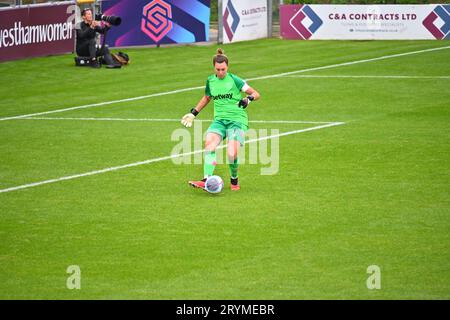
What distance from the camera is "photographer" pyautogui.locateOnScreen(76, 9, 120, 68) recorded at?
28422mm

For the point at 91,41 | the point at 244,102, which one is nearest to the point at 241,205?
the point at 244,102

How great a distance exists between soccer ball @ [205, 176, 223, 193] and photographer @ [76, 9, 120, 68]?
1586 cm

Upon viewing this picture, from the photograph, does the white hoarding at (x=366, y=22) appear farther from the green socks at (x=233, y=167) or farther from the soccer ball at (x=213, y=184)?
the soccer ball at (x=213, y=184)

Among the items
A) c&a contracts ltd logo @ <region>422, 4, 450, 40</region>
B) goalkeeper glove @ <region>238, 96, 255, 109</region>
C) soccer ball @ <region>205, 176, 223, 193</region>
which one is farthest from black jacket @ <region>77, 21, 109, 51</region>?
soccer ball @ <region>205, 176, 223, 193</region>

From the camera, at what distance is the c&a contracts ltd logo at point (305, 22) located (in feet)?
123

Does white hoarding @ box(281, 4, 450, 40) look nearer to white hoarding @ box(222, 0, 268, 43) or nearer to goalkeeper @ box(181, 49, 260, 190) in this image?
white hoarding @ box(222, 0, 268, 43)

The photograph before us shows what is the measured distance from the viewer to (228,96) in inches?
551

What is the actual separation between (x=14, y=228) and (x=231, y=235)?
2.88 m

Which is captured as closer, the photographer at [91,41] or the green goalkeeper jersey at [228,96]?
the green goalkeeper jersey at [228,96]

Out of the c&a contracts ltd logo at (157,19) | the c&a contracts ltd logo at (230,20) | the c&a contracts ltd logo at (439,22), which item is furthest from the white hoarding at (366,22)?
the c&a contracts ltd logo at (157,19)

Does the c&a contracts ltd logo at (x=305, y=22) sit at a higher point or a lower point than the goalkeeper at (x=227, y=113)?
higher

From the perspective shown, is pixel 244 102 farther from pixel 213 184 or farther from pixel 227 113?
pixel 213 184

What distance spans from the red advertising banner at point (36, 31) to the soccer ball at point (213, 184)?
16.6m

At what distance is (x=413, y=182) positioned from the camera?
46.7ft
